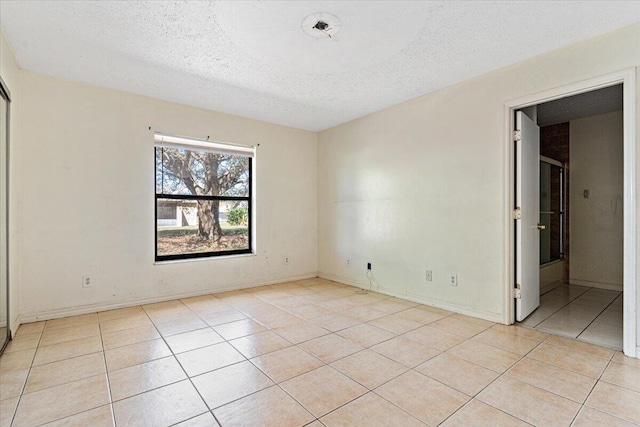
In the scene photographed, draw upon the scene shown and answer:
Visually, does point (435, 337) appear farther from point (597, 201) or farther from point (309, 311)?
point (597, 201)

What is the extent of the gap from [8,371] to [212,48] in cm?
273

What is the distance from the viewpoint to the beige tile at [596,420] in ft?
5.09

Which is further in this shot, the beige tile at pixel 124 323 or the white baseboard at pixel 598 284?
the white baseboard at pixel 598 284

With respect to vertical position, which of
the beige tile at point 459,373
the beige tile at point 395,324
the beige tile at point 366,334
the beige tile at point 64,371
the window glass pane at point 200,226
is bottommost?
the beige tile at point 459,373

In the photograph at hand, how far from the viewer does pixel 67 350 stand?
2.41 meters

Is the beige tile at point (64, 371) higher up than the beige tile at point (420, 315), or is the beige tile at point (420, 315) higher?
the beige tile at point (64, 371)

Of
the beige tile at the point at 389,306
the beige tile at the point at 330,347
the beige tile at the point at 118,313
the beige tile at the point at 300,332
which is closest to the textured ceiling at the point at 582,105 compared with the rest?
the beige tile at the point at 389,306

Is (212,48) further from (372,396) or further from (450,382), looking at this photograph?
(450,382)

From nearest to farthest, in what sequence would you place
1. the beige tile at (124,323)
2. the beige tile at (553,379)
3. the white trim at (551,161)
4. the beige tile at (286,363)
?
the beige tile at (553,379), the beige tile at (286,363), the beige tile at (124,323), the white trim at (551,161)

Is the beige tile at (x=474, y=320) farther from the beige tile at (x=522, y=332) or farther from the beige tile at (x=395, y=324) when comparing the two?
the beige tile at (x=395, y=324)

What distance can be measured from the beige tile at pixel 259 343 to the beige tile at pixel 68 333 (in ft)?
4.33

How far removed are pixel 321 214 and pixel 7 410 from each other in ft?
13.2

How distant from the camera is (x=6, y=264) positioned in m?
2.58

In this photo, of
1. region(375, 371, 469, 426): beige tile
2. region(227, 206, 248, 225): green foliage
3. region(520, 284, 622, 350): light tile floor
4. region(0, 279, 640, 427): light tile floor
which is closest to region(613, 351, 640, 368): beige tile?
region(0, 279, 640, 427): light tile floor
